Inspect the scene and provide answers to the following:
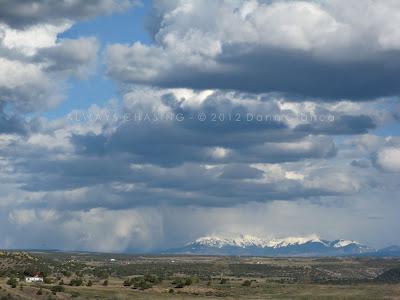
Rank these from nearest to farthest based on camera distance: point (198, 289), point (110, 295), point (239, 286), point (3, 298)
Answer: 1. point (3, 298)
2. point (110, 295)
3. point (198, 289)
4. point (239, 286)

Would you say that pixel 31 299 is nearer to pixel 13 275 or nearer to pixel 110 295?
pixel 110 295

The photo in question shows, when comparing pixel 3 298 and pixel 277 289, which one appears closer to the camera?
pixel 3 298

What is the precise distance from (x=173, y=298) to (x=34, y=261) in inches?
3073

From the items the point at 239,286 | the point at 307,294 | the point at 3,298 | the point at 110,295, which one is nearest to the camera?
the point at 3,298

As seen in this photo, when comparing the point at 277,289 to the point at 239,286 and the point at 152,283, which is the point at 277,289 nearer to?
the point at 239,286

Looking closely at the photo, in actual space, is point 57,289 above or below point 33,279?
below

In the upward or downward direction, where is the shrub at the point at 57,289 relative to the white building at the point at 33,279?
downward

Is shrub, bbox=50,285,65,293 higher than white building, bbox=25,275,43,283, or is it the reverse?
white building, bbox=25,275,43,283

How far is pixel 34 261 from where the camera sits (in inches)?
7726

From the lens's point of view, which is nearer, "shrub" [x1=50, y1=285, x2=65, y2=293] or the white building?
"shrub" [x1=50, y1=285, x2=65, y2=293]

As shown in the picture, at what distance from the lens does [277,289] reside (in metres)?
149

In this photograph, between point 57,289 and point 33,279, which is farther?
point 33,279

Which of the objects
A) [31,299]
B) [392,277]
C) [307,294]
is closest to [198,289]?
[307,294]

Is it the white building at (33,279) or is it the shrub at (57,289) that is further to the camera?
the white building at (33,279)
